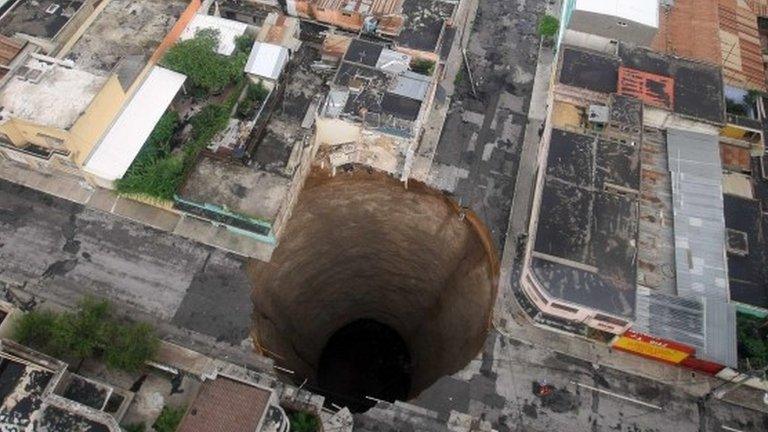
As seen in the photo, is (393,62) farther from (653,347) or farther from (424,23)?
(653,347)

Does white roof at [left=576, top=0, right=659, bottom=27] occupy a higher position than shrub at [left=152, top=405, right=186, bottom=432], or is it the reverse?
white roof at [left=576, top=0, right=659, bottom=27]

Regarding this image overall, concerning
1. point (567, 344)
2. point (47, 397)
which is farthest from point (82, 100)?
point (567, 344)

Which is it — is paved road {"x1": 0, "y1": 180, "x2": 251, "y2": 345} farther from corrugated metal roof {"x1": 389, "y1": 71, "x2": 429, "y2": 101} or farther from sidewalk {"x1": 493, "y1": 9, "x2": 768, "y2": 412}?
sidewalk {"x1": 493, "y1": 9, "x2": 768, "y2": 412}

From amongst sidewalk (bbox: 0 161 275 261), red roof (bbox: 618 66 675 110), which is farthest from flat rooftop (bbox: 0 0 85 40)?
red roof (bbox: 618 66 675 110)

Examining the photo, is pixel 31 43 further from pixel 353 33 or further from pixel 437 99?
pixel 437 99

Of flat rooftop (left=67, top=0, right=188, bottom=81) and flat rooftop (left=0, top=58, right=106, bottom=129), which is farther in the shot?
flat rooftop (left=67, top=0, right=188, bottom=81)
